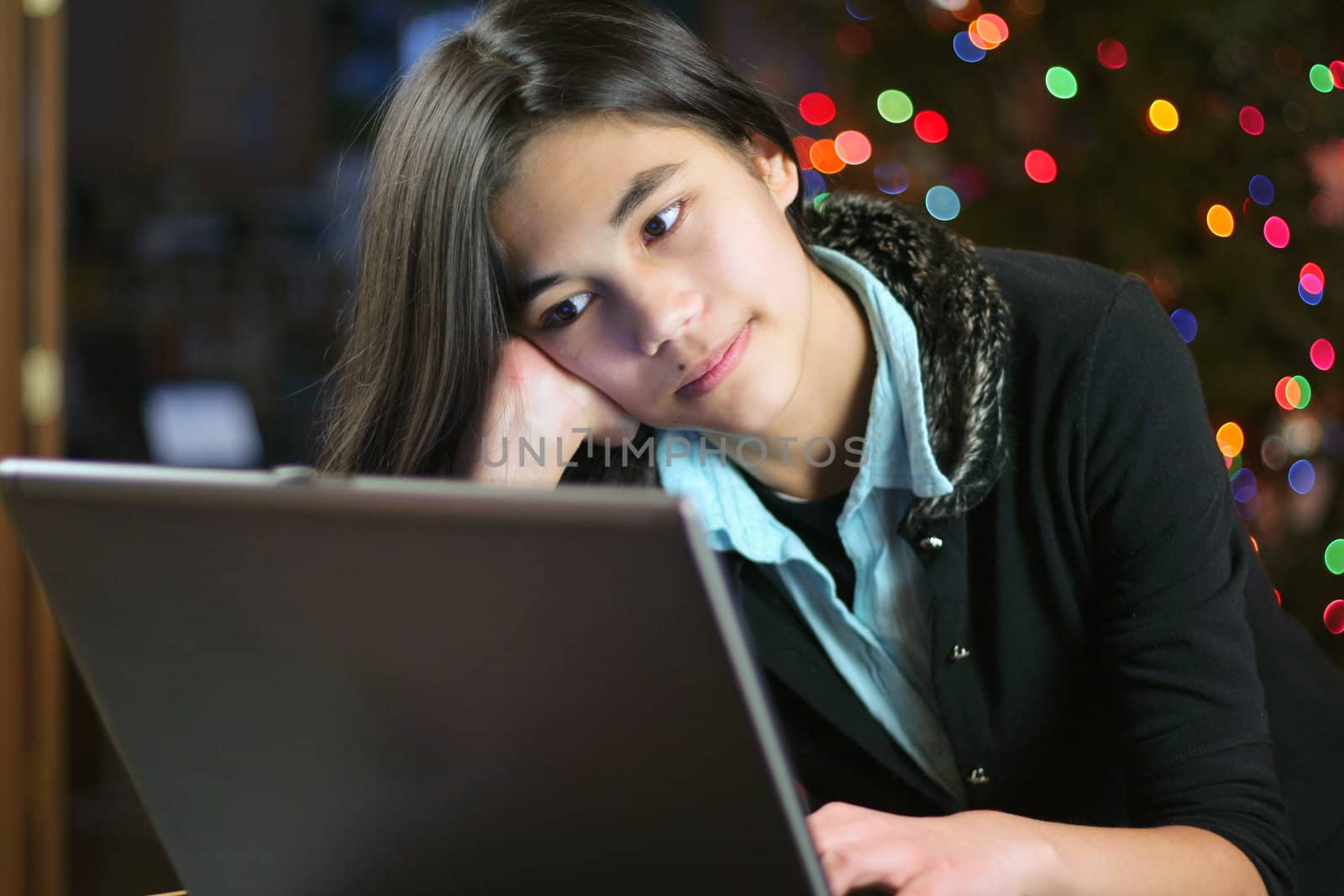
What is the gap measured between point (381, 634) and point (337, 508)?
6 centimetres

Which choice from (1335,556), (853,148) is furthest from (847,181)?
(1335,556)

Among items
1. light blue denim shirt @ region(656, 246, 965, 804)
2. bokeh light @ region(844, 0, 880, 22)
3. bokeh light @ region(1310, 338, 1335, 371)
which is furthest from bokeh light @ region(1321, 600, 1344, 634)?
light blue denim shirt @ region(656, 246, 965, 804)

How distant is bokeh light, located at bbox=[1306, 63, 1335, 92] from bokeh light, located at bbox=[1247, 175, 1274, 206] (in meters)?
0.16

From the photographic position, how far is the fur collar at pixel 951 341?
3.32 feet

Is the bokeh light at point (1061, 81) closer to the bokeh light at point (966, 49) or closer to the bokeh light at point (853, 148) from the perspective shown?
the bokeh light at point (966, 49)

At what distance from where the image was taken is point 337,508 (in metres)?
0.49

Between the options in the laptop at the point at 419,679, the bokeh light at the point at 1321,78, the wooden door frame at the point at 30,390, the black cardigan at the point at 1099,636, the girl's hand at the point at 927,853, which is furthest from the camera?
the wooden door frame at the point at 30,390

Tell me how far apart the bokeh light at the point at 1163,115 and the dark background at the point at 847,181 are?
17 mm

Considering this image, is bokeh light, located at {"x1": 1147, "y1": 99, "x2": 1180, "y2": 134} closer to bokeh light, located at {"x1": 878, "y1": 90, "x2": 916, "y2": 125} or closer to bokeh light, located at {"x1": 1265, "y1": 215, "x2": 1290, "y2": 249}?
bokeh light, located at {"x1": 1265, "y1": 215, "x2": 1290, "y2": 249}

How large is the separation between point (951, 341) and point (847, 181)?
54.2 inches

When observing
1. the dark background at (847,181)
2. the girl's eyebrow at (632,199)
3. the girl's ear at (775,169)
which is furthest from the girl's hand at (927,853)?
the dark background at (847,181)

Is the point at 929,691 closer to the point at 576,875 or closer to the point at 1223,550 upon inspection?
the point at 1223,550

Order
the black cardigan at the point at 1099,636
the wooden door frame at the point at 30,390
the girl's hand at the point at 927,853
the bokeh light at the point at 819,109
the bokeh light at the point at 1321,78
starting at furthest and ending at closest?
the bokeh light at the point at 819,109 < the wooden door frame at the point at 30,390 < the bokeh light at the point at 1321,78 < the black cardigan at the point at 1099,636 < the girl's hand at the point at 927,853

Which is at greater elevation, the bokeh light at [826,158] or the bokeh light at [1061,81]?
the bokeh light at [1061,81]
